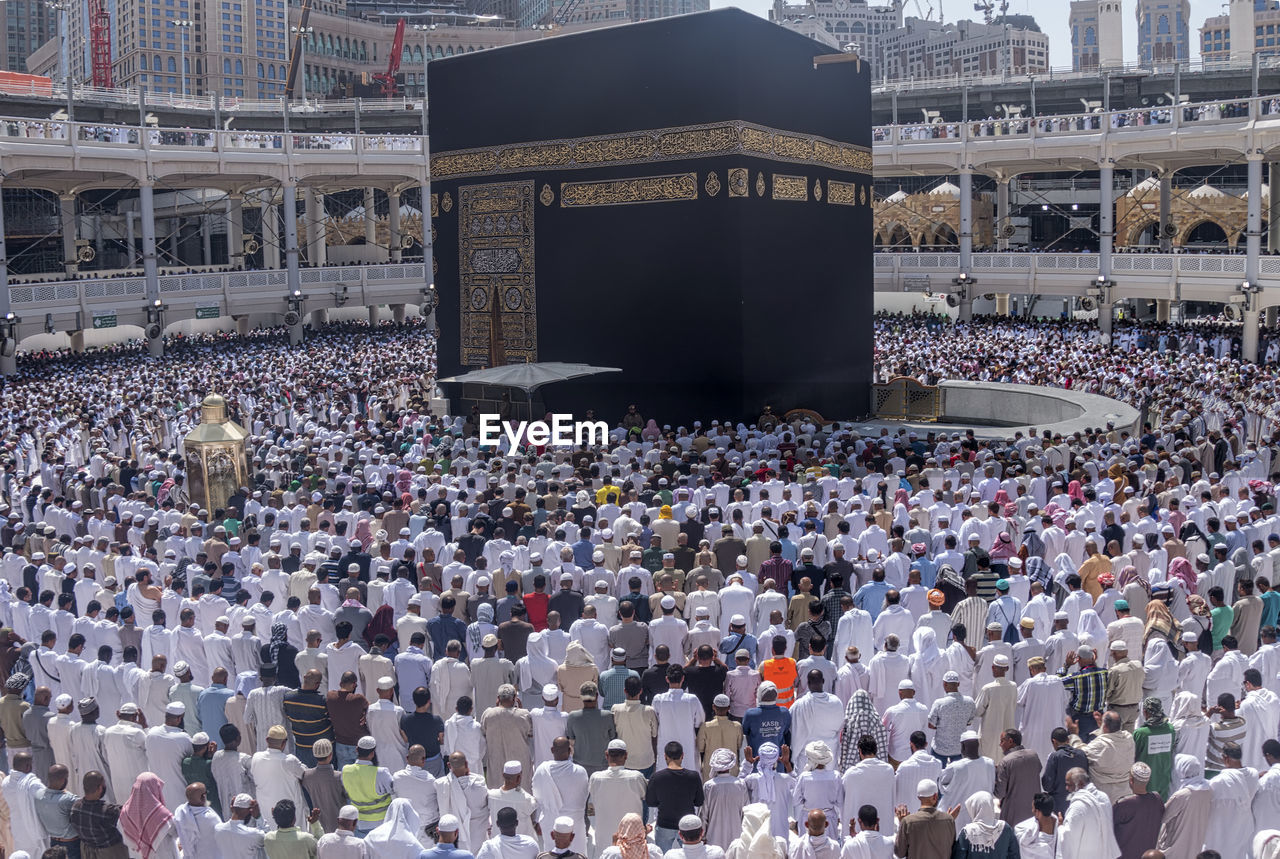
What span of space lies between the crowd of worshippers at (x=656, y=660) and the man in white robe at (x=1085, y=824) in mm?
16

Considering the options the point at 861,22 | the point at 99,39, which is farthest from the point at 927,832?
the point at 861,22

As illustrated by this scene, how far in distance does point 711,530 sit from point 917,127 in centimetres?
2712

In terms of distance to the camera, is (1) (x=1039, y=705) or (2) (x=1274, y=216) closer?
(1) (x=1039, y=705)

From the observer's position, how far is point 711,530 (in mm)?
11867

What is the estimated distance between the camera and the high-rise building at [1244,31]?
5420cm

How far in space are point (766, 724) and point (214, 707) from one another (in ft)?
11.1

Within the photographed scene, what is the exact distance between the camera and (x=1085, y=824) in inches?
231

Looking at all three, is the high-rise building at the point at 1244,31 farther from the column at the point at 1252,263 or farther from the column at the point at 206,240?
the column at the point at 206,240

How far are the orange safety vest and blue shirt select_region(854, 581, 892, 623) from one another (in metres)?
1.84

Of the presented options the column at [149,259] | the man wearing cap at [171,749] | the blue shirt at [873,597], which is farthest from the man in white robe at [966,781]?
the column at [149,259]

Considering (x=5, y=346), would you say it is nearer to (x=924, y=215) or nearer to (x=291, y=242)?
(x=291, y=242)

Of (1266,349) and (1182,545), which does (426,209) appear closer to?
(1266,349)

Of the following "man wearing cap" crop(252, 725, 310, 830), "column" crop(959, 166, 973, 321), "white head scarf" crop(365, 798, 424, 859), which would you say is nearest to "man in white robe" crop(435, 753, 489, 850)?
"white head scarf" crop(365, 798, 424, 859)

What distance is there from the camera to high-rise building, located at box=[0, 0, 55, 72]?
368ft
